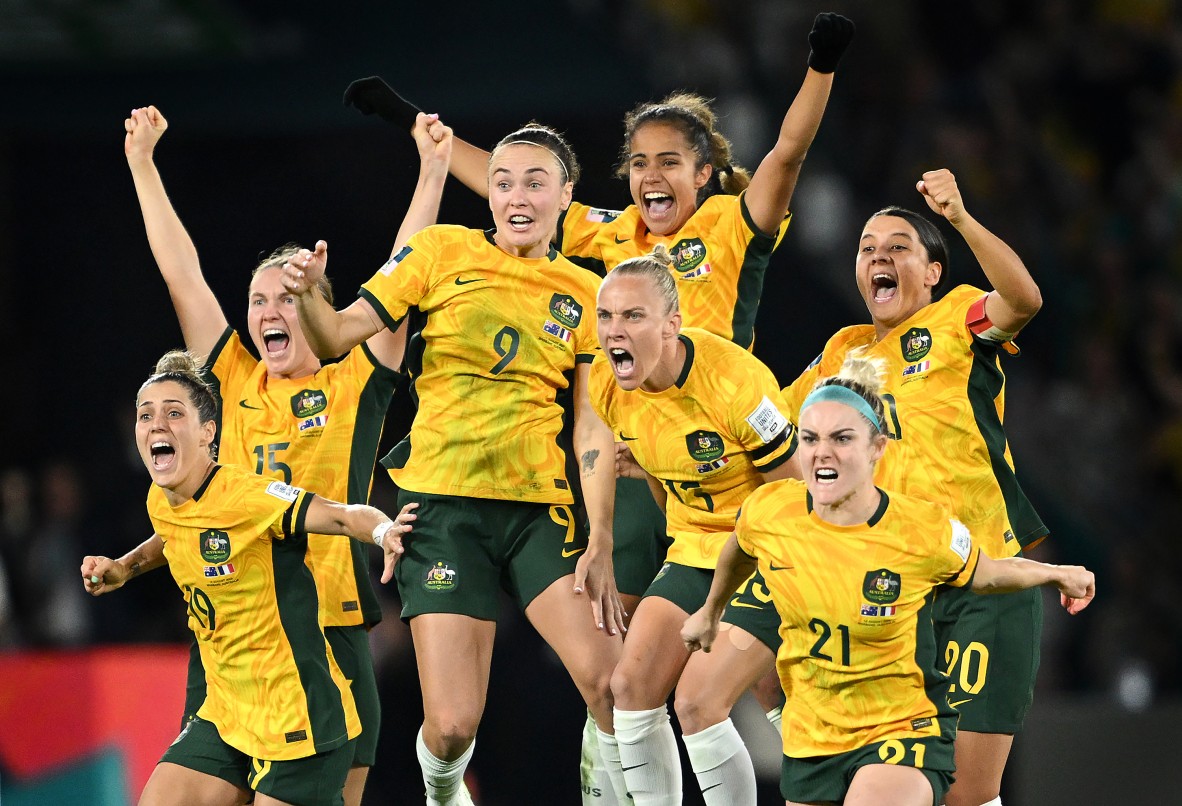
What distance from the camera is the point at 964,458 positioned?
565 centimetres

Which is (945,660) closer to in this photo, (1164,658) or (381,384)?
(381,384)

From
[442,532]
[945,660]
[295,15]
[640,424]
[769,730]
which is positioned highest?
[295,15]

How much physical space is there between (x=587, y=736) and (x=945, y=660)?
137cm

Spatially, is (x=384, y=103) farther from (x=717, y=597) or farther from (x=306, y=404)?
(x=717, y=597)

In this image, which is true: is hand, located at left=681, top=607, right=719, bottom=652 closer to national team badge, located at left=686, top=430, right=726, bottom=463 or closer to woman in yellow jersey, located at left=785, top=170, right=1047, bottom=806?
national team badge, located at left=686, top=430, right=726, bottom=463

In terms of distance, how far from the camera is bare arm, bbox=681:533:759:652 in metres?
5.09

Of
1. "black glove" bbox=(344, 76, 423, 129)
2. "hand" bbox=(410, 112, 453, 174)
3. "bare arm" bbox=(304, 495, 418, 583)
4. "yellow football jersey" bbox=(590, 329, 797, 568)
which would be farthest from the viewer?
"black glove" bbox=(344, 76, 423, 129)

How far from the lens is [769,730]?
9320mm

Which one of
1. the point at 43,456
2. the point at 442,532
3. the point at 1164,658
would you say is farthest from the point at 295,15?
the point at 1164,658

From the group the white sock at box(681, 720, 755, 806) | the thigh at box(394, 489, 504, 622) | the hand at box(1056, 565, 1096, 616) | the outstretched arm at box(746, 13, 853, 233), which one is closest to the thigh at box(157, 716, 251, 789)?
the thigh at box(394, 489, 504, 622)

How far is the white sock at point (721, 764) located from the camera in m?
5.54

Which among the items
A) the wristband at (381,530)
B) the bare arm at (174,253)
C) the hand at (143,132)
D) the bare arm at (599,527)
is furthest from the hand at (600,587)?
the hand at (143,132)

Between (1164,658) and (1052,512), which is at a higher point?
→ (1052,512)

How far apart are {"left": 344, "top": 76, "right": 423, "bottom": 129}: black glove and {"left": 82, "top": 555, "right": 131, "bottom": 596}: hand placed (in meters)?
2.07
